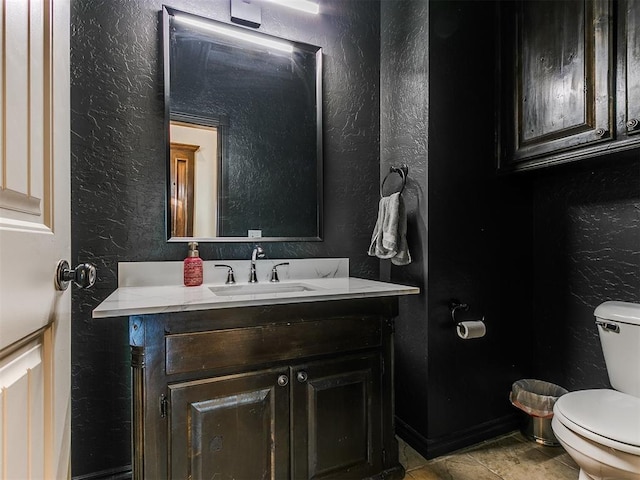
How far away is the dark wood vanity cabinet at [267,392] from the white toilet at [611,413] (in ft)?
2.18

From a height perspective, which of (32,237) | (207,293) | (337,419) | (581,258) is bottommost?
(337,419)

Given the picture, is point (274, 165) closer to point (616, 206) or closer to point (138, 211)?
point (138, 211)

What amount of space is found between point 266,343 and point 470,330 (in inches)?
39.7

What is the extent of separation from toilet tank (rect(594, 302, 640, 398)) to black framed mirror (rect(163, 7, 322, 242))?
4.57 ft

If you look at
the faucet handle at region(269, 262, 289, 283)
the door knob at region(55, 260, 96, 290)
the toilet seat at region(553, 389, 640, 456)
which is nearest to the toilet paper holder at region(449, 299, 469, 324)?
the toilet seat at region(553, 389, 640, 456)

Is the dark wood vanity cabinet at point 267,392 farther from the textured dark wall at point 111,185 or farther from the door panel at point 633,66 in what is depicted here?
the door panel at point 633,66

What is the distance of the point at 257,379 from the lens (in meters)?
1.23

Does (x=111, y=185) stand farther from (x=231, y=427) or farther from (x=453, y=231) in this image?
(x=453, y=231)

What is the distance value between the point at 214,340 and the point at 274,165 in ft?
3.27

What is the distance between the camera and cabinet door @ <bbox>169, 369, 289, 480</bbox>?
1121 millimetres

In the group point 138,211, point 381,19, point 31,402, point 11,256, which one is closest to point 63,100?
point 11,256

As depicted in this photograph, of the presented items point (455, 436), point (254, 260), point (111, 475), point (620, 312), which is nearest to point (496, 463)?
point (455, 436)

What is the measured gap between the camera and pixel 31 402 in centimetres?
56

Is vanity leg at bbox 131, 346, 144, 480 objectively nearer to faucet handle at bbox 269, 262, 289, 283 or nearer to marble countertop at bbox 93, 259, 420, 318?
marble countertop at bbox 93, 259, 420, 318
